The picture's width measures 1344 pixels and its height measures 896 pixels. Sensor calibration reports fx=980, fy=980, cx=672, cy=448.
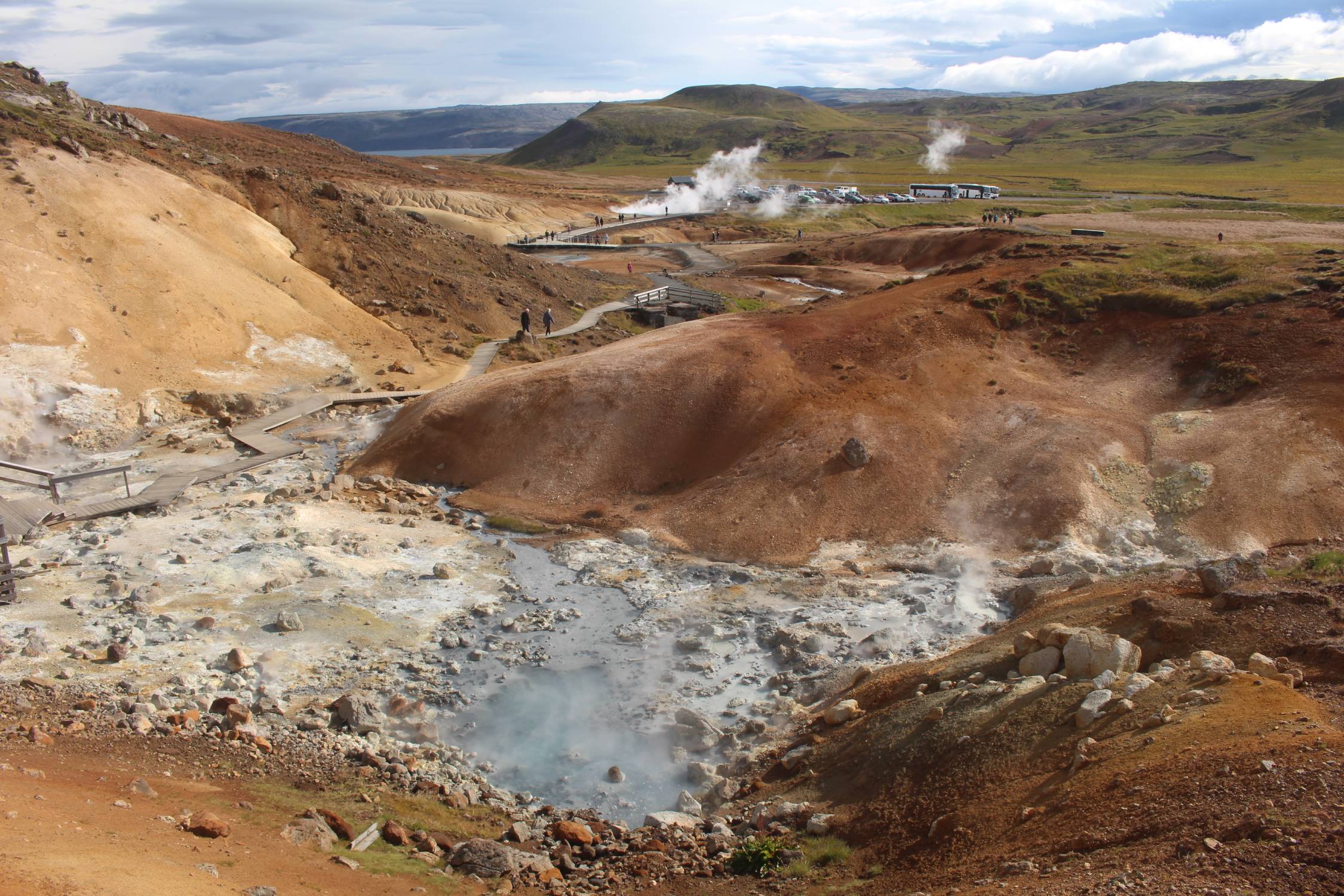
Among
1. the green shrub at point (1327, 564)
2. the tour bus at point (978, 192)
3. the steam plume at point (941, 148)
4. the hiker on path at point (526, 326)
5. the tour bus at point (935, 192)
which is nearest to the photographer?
the green shrub at point (1327, 564)

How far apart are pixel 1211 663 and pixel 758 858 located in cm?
630

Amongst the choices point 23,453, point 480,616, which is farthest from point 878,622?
point 23,453

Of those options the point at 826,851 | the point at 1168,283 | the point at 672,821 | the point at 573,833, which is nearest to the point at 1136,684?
the point at 826,851

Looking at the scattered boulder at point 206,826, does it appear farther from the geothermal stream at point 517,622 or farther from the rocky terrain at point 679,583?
the geothermal stream at point 517,622

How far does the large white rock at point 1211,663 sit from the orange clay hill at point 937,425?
8889 mm

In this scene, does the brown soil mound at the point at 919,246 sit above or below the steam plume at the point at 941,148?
below

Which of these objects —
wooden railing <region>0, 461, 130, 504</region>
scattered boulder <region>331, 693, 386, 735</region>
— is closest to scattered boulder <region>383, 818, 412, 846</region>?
scattered boulder <region>331, 693, 386, 735</region>

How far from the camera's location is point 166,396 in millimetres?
31328

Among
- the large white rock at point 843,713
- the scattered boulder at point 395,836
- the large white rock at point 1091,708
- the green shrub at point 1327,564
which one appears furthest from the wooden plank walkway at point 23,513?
the green shrub at point 1327,564

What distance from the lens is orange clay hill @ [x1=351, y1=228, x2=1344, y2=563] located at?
73.1 ft

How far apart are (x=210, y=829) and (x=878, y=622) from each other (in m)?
12.3

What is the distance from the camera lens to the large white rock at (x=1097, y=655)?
522 inches

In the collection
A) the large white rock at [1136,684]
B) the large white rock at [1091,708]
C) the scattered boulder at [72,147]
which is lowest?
the large white rock at [1091,708]

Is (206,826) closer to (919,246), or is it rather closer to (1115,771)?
(1115,771)
